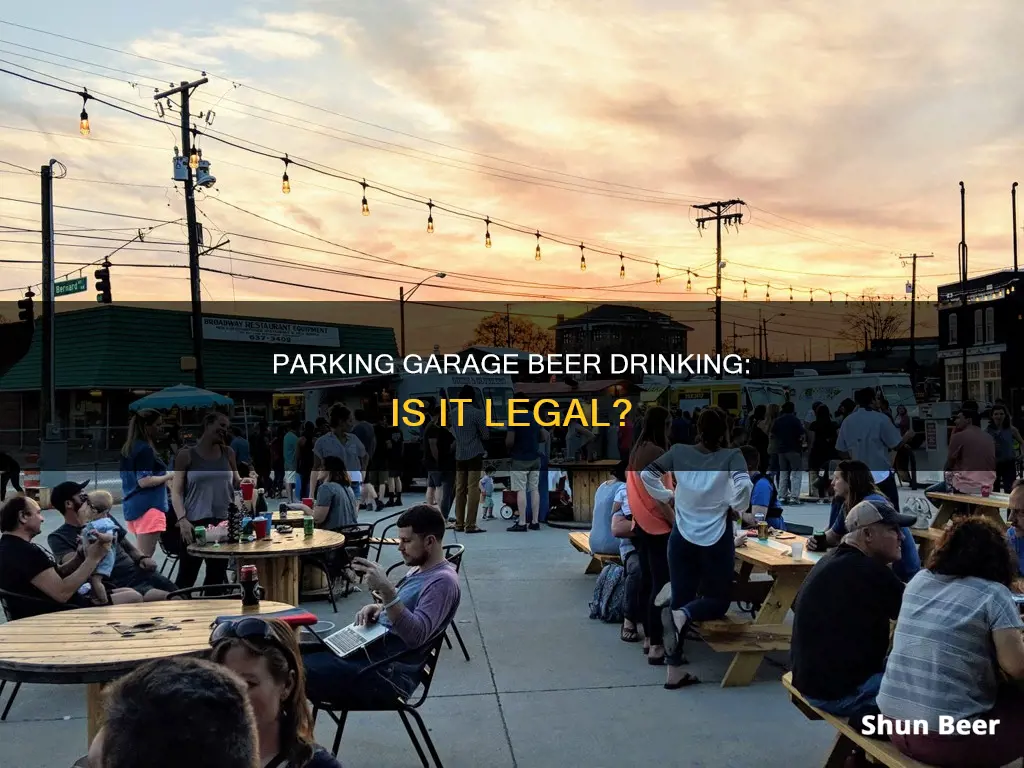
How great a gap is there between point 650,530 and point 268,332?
93.6 ft

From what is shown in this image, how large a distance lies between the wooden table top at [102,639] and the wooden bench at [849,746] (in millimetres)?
2549

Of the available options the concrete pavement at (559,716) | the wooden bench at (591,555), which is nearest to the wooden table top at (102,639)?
the concrete pavement at (559,716)

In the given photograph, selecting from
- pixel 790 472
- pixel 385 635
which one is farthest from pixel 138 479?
pixel 790 472

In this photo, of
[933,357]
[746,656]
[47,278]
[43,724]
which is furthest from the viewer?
[933,357]

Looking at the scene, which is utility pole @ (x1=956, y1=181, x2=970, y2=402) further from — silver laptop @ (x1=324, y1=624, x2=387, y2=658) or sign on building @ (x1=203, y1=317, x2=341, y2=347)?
silver laptop @ (x1=324, y1=624, x2=387, y2=658)

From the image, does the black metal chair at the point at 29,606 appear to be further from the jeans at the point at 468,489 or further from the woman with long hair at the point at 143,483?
the jeans at the point at 468,489

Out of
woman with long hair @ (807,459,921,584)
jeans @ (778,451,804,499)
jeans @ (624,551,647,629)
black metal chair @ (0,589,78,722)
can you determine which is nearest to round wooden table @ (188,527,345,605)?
black metal chair @ (0,589,78,722)

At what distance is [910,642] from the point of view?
123 inches

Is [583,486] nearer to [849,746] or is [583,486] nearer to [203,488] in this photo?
[203,488]

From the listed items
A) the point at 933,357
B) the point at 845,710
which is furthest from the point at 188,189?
the point at 933,357

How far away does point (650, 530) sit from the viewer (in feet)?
19.1

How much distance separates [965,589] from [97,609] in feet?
13.1

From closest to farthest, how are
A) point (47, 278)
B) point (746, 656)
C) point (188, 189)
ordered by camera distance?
point (746, 656), point (47, 278), point (188, 189)

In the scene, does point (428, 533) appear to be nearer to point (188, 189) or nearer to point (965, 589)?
point (965, 589)
